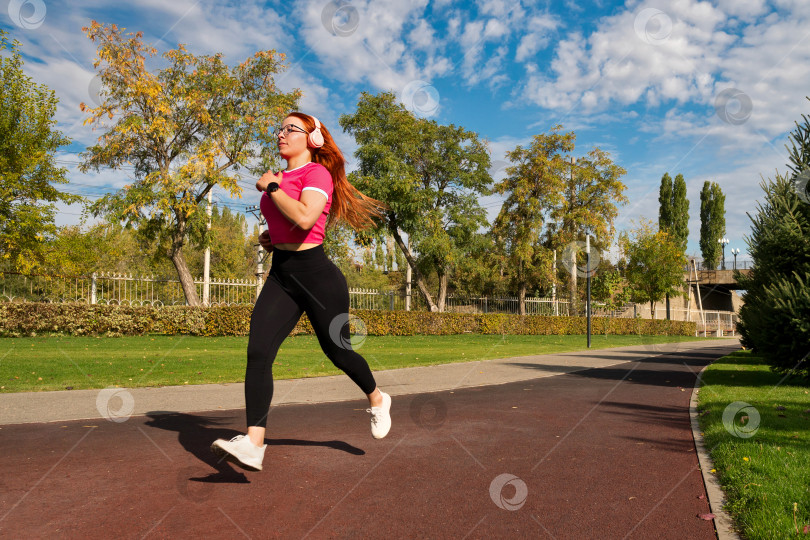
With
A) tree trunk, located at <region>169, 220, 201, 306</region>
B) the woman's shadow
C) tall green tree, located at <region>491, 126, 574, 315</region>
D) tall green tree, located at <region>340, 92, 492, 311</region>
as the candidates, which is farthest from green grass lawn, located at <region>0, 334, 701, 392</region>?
tall green tree, located at <region>491, 126, 574, 315</region>

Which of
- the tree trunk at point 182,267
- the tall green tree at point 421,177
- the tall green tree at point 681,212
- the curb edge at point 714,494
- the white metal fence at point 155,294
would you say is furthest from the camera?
the tall green tree at point 681,212

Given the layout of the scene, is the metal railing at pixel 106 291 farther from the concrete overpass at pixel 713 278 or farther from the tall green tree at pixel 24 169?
the concrete overpass at pixel 713 278

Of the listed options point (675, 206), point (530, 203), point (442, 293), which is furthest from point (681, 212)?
point (442, 293)

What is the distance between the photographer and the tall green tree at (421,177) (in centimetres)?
2922

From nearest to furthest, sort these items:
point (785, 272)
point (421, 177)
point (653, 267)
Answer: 1. point (785, 272)
2. point (421, 177)
3. point (653, 267)

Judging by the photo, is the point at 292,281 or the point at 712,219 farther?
the point at 712,219

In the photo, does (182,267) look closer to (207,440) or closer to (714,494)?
(207,440)

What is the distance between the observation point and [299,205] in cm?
319

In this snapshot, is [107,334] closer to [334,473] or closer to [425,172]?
[334,473]

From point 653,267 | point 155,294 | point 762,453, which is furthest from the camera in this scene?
point 653,267

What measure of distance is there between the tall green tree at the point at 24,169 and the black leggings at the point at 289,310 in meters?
20.7

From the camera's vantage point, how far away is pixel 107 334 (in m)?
17.0

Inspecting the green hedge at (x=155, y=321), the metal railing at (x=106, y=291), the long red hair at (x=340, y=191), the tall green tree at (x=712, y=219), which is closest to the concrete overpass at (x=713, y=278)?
the tall green tree at (x=712, y=219)

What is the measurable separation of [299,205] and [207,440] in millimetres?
2375
